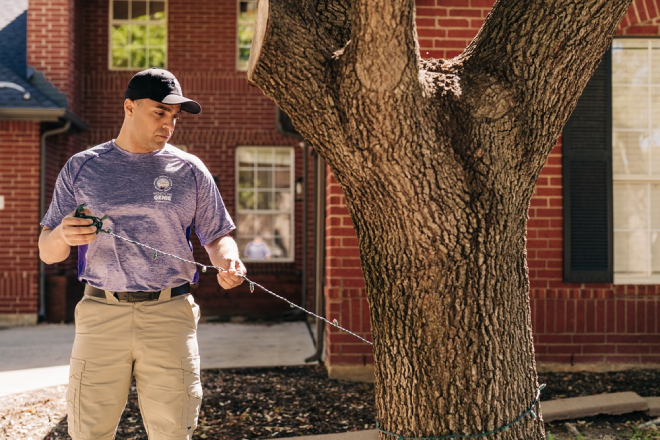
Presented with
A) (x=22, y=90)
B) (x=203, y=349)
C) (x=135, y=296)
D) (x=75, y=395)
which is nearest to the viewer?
(x=75, y=395)

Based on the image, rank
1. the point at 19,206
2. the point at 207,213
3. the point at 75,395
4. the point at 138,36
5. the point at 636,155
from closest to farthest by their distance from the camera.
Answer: the point at 75,395 → the point at 207,213 → the point at 636,155 → the point at 19,206 → the point at 138,36

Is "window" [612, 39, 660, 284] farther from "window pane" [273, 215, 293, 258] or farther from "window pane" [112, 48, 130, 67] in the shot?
"window pane" [112, 48, 130, 67]

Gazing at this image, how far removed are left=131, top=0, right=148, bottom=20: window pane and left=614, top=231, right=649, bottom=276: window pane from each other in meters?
9.23

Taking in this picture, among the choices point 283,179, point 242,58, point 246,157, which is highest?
point 242,58

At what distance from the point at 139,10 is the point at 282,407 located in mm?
9324

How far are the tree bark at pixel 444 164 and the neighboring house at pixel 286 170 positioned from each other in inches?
124

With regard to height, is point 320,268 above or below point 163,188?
below

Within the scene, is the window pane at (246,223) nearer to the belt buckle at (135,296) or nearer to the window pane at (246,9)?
the window pane at (246,9)

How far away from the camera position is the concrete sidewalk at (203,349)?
6.19m

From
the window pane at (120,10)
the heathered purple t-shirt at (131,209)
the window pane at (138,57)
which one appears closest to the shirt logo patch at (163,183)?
the heathered purple t-shirt at (131,209)

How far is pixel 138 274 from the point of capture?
2846mm

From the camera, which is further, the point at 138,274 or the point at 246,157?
the point at 246,157

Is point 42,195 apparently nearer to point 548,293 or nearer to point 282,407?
point 282,407

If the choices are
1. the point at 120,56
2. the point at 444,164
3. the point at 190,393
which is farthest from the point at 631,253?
the point at 120,56
